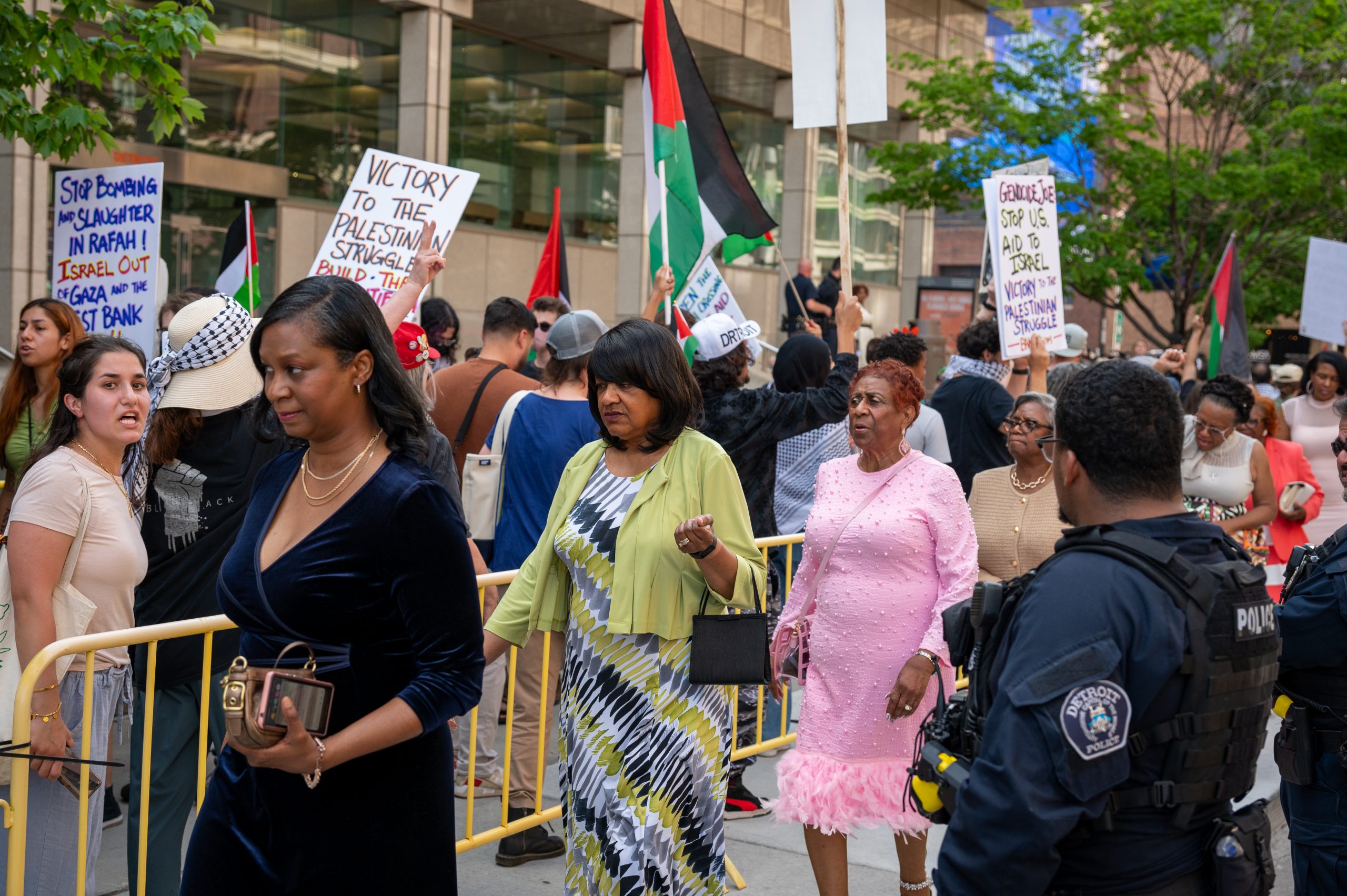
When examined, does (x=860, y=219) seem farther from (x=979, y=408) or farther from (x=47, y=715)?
(x=47, y=715)

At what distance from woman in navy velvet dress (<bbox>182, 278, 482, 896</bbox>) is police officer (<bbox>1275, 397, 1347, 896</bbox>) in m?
2.32

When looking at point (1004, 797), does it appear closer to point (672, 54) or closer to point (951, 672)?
point (951, 672)

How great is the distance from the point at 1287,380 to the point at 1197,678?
14.9 metres

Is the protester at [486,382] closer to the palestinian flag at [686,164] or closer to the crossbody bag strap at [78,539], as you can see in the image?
the palestinian flag at [686,164]

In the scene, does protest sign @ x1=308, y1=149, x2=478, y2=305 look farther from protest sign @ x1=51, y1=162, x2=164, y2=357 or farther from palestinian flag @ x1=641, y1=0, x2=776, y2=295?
protest sign @ x1=51, y1=162, x2=164, y2=357

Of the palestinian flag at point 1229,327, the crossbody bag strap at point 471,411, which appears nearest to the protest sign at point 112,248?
the crossbody bag strap at point 471,411

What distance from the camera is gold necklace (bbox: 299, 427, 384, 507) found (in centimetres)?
283

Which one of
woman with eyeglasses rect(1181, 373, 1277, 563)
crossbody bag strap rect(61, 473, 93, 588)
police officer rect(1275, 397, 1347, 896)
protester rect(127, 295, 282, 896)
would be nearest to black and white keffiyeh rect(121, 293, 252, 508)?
protester rect(127, 295, 282, 896)

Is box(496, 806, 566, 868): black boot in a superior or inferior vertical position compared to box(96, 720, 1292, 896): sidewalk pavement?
superior

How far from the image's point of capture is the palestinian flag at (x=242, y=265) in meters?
9.10

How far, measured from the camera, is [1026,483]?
5867mm

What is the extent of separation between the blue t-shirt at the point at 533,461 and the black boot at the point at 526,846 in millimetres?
1134

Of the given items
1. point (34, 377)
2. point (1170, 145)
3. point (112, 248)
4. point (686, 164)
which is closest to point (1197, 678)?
point (686, 164)

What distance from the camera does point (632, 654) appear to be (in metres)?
3.93
